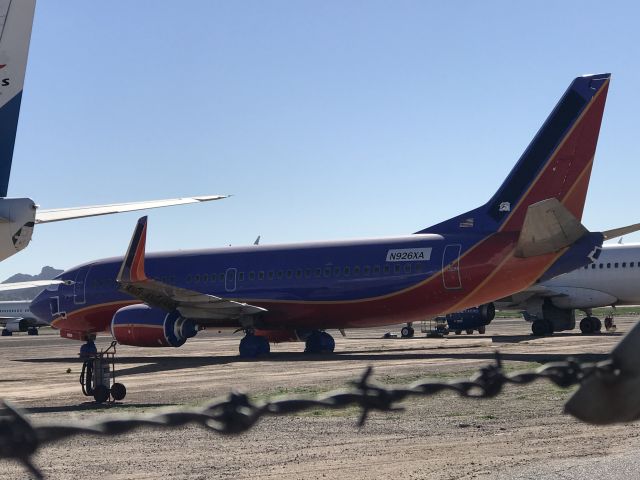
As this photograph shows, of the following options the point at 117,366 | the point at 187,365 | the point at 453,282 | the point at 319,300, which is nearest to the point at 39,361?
the point at 117,366

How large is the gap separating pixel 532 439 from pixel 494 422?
1.43 meters

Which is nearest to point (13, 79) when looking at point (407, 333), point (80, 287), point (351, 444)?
point (351, 444)

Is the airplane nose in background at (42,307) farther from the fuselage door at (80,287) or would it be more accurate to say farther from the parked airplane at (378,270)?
the parked airplane at (378,270)

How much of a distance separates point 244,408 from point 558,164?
23185 mm

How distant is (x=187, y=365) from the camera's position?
2555 centimetres

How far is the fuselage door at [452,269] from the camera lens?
2542cm

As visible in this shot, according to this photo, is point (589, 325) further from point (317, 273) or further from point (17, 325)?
point (17, 325)

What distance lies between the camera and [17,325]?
74.3 m

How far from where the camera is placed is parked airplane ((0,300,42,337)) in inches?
2847

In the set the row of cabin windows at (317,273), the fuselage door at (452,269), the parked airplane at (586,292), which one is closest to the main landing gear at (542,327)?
the parked airplane at (586,292)

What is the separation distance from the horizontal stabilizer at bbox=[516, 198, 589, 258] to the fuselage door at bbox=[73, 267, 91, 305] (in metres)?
15.0

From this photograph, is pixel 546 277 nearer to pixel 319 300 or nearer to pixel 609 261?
pixel 319 300

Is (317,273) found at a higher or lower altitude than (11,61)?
lower

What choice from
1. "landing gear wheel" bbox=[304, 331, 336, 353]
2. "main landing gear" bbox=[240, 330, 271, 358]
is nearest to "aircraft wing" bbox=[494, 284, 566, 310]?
"landing gear wheel" bbox=[304, 331, 336, 353]
